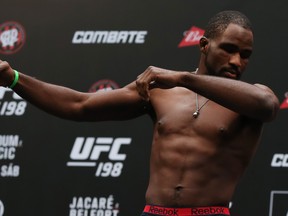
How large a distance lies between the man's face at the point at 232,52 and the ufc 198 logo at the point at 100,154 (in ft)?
4.78

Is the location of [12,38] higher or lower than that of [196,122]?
higher

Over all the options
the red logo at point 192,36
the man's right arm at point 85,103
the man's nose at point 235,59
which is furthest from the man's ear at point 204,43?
the red logo at point 192,36

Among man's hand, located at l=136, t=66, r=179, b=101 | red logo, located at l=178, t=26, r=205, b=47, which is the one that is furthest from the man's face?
red logo, located at l=178, t=26, r=205, b=47

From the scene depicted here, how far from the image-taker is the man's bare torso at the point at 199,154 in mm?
3275

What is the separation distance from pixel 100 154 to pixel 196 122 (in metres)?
1.47

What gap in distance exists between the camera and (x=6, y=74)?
329cm

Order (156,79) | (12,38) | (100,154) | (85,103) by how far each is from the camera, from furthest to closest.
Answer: (12,38) < (100,154) < (85,103) < (156,79)

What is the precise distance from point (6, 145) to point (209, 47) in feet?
6.01

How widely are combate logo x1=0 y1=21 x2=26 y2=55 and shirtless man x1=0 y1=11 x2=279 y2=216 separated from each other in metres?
1.55

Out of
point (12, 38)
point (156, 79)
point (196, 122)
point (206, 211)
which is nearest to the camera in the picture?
point (156, 79)

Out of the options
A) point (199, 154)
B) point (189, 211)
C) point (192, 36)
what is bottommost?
point (189, 211)

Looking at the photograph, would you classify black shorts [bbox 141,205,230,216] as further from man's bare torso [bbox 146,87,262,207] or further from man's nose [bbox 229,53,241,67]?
man's nose [bbox 229,53,241,67]

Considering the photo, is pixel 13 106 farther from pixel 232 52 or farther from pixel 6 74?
pixel 232 52

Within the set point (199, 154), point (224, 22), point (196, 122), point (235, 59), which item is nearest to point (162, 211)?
point (199, 154)
